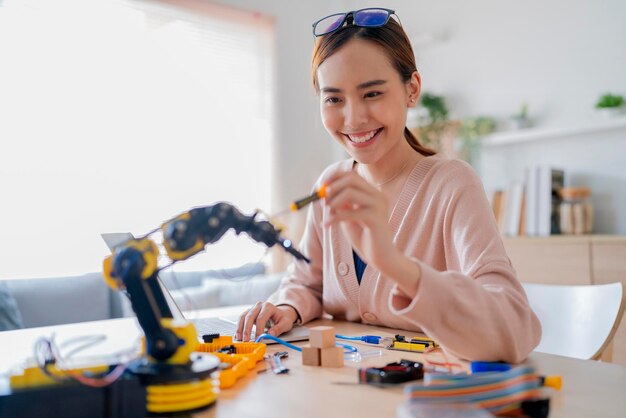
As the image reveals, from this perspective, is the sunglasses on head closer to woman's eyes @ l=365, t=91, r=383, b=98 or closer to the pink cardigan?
woman's eyes @ l=365, t=91, r=383, b=98

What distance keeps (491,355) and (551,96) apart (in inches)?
98.0

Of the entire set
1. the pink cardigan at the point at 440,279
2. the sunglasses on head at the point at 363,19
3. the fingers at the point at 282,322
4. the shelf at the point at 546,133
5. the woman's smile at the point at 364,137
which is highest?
the shelf at the point at 546,133

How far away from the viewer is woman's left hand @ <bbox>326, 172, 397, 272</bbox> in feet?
2.29

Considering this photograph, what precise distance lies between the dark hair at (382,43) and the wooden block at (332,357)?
635 millimetres

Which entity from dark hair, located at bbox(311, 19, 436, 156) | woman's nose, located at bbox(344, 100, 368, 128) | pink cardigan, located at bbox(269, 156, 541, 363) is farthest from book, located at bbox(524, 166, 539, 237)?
woman's nose, located at bbox(344, 100, 368, 128)

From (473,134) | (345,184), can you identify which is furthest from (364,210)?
(473,134)

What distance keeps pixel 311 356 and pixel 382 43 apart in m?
0.67

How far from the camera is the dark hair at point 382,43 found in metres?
1.13

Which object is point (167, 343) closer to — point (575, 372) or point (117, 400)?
point (117, 400)

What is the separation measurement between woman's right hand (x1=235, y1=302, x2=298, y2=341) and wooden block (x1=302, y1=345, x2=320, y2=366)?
21 centimetres

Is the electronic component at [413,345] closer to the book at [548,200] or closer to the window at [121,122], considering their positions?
the book at [548,200]

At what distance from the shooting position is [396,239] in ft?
3.85

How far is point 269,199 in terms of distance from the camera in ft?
12.3

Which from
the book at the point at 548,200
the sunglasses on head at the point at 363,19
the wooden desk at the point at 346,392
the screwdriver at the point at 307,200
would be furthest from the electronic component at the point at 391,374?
the book at the point at 548,200
